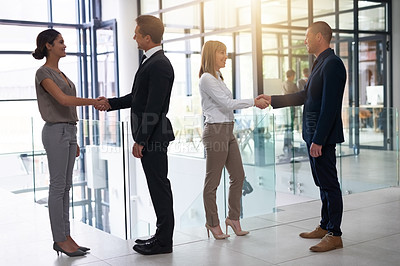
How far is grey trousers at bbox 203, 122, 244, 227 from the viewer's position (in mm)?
4051

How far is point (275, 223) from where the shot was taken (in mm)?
4723

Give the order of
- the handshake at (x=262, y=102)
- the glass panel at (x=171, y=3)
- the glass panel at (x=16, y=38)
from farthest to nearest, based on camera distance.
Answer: the glass panel at (x=16, y=38) → the glass panel at (x=171, y=3) → the handshake at (x=262, y=102)

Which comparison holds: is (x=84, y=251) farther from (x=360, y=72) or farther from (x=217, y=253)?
(x=360, y=72)

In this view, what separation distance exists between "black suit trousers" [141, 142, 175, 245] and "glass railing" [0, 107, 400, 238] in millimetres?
811

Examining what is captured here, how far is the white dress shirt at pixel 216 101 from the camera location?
13.1ft

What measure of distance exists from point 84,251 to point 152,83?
132 centimetres

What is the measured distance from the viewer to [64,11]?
1311 centimetres

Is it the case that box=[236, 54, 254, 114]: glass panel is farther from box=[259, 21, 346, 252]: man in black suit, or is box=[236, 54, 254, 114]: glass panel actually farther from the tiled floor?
box=[259, 21, 346, 252]: man in black suit

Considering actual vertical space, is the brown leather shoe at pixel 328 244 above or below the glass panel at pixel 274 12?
below

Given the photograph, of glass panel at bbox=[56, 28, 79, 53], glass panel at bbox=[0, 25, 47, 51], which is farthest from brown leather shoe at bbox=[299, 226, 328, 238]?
glass panel at bbox=[56, 28, 79, 53]

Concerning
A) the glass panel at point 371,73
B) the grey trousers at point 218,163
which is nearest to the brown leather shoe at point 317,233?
the grey trousers at point 218,163

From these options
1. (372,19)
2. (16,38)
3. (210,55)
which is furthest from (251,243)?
(16,38)

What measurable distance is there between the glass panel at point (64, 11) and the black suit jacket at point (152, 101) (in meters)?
10.1

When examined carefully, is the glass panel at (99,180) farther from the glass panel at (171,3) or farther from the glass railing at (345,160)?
the glass panel at (171,3)
